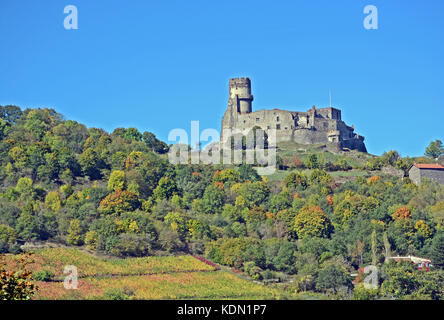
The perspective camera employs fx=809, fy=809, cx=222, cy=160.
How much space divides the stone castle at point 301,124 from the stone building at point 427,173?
1508 centimetres

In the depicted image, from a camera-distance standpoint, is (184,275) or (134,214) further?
(134,214)

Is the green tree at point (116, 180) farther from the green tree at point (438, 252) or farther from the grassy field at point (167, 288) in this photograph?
the green tree at point (438, 252)

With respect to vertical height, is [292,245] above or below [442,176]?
below

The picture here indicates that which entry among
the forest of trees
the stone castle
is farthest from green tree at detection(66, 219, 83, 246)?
the stone castle

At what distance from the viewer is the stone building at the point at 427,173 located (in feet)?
258

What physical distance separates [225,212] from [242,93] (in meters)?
34.1

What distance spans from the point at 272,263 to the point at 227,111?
43.7 m

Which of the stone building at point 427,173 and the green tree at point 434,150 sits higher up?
the green tree at point 434,150

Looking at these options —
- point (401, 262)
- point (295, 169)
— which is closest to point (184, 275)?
point (401, 262)

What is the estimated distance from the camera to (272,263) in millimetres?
58656

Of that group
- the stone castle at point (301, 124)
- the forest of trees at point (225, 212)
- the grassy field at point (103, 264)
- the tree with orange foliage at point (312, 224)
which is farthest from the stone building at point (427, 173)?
the grassy field at point (103, 264)

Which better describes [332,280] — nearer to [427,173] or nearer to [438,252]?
[438,252]

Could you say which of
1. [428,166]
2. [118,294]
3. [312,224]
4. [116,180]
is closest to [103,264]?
[118,294]

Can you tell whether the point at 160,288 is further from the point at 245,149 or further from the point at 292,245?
the point at 245,149
